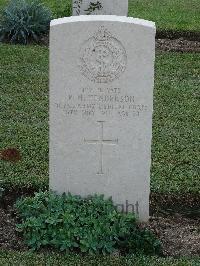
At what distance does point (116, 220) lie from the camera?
229 inches

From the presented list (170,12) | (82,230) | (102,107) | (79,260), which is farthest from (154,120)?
(170,12)

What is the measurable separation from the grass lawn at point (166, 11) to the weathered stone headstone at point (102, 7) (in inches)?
65.3

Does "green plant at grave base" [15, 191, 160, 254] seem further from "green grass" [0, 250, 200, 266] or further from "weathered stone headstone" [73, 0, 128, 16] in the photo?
"weathered stone headstone" [73, 0, 128, 16]

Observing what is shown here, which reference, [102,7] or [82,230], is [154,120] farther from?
[102,7]

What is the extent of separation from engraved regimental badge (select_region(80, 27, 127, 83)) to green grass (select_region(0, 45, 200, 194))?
1375 millimetres

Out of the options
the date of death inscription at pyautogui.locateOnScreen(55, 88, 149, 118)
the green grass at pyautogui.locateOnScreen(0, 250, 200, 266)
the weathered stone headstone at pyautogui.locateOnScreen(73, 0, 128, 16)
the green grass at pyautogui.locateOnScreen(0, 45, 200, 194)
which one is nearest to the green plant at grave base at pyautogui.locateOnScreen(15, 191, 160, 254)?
the green grass at pyautogui.locateOnScreen(0, 250, 200, 266)

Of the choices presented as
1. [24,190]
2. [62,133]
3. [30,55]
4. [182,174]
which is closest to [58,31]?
[62,133]

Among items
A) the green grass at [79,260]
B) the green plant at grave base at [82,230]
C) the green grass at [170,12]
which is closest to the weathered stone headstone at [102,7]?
the green grass at [170,12]

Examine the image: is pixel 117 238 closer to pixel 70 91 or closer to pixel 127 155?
pixel 127 155

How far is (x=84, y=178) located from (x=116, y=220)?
0.52 metres

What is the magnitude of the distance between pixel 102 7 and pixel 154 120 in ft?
12.7

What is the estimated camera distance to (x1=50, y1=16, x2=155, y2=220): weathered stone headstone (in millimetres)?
5781

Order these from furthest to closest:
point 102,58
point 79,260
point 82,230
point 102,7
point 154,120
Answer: point 102,7 < point 154,120 < point 102,58 < point 82,230 < point 79,260

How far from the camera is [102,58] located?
5.86 m
